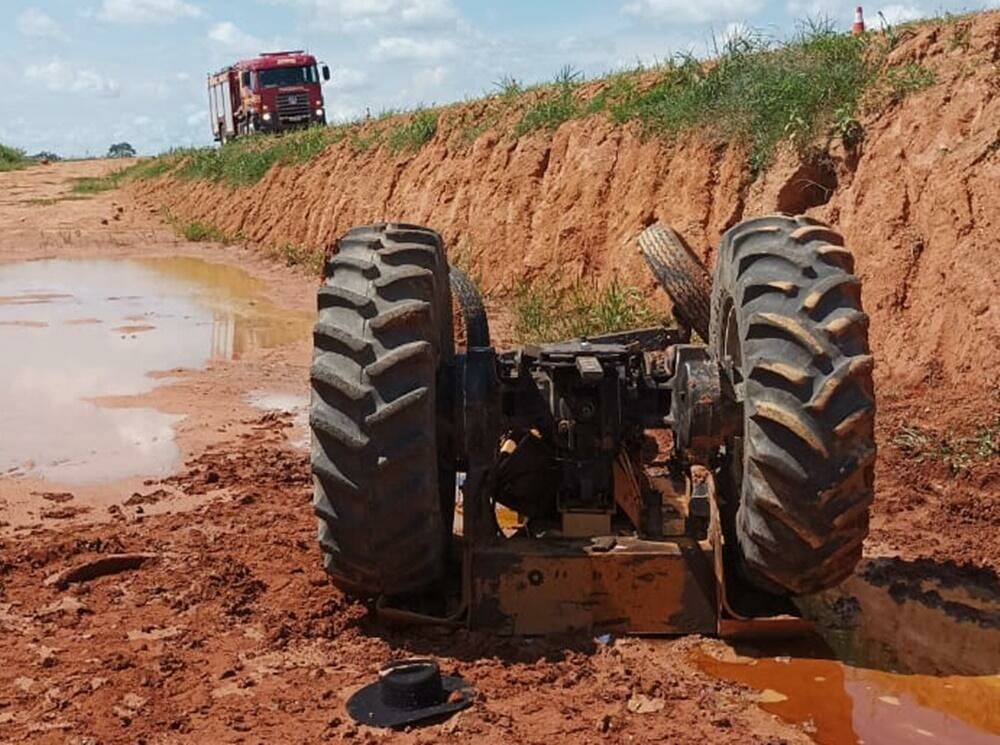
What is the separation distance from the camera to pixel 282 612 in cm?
505

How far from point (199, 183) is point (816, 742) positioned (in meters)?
29.6

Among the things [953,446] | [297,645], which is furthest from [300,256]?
[297,645]

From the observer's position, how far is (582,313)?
12.4 metres

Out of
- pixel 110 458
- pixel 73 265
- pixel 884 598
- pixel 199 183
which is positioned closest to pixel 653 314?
pixel 110 458

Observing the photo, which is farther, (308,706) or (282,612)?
(282,612)

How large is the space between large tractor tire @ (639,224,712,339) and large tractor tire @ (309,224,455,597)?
195cm

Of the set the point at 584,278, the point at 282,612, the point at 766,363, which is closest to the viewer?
the point at 766,363

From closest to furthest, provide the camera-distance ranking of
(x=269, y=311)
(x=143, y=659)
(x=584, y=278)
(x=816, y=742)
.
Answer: (x=816, y=742) < (x=143, y=659) < (x=584, y=278) < (x=269, y=311)

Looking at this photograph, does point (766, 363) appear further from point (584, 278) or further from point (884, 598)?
point (584, 278)

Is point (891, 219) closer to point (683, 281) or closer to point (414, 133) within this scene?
point (683, 281)

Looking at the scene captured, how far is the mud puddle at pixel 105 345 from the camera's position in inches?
331

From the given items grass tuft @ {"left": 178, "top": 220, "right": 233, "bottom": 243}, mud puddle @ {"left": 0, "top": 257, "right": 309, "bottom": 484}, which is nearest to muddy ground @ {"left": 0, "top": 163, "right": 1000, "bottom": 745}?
mud puddle @ {"left": 0, "top": 257, "right": 309, "bottom": 484}

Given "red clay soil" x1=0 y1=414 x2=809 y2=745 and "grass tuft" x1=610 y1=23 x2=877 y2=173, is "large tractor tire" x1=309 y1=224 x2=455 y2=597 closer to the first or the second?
"red clay soil" x1=0 y1=414 x2=809 y2=745

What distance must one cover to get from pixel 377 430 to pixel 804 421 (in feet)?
4.78
